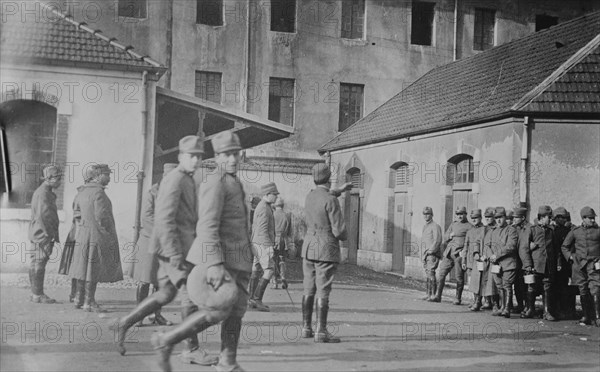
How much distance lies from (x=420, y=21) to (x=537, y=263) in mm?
13975

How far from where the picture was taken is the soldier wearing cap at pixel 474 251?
11773 millimetres

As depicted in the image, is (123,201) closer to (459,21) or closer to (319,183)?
(319,183)

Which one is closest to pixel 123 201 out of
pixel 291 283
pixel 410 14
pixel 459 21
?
pixel 291 283

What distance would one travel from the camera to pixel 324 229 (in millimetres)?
8148

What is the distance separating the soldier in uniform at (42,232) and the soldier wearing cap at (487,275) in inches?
278

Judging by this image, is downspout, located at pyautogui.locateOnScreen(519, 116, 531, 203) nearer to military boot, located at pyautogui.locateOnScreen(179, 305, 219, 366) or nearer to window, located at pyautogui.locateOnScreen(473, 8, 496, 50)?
military boot, located at pyautogui.locateOnScreen(179, 305, 219, 366)

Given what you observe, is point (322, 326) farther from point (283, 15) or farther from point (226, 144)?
point (283, 15)

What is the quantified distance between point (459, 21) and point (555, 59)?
29.6 feet

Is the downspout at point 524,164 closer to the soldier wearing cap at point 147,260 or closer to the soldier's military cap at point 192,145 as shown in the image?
the soldier wearing cap at point 147,260

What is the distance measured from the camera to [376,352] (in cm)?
752

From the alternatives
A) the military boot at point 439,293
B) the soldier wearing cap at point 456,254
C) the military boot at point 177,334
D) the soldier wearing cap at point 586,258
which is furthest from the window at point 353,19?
the military boot at point 177,334

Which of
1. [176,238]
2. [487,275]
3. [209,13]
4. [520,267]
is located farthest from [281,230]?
[209,13]

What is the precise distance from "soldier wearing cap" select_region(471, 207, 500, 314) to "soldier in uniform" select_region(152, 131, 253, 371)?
6.56 m

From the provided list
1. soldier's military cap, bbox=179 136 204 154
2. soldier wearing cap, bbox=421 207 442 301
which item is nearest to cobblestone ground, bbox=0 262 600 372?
soldier wearing cap, bbox=421 207 442 301
